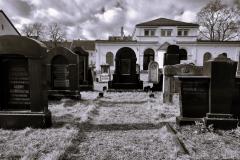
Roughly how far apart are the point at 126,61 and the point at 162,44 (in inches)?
1013

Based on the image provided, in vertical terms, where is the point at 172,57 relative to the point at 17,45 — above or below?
above

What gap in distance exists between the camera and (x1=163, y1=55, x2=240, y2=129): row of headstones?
17.9ft

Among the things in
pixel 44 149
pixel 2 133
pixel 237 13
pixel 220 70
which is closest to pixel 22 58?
pixel 2 133

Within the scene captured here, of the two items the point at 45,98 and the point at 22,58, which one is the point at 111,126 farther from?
the point at 22,58

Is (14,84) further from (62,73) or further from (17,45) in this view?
(62,73)

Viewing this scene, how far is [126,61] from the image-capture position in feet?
46.6

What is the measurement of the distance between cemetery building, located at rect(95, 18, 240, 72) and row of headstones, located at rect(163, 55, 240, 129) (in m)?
30.4

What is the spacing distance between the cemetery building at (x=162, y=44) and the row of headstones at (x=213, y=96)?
30.4 m

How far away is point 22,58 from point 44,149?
8.45 ft

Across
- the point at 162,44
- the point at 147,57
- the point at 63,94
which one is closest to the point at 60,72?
the point at 63,94

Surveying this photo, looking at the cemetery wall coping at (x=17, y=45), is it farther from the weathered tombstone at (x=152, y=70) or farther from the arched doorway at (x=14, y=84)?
the weathered tombstone at (x=152, y=70)

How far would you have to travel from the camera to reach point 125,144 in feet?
14.7

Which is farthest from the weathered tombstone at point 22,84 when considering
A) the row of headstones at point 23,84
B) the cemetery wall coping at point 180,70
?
the cemetery wall coping at point 180,70

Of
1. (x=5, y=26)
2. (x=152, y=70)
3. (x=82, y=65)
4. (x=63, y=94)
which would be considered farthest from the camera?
(x=5, y=26)
